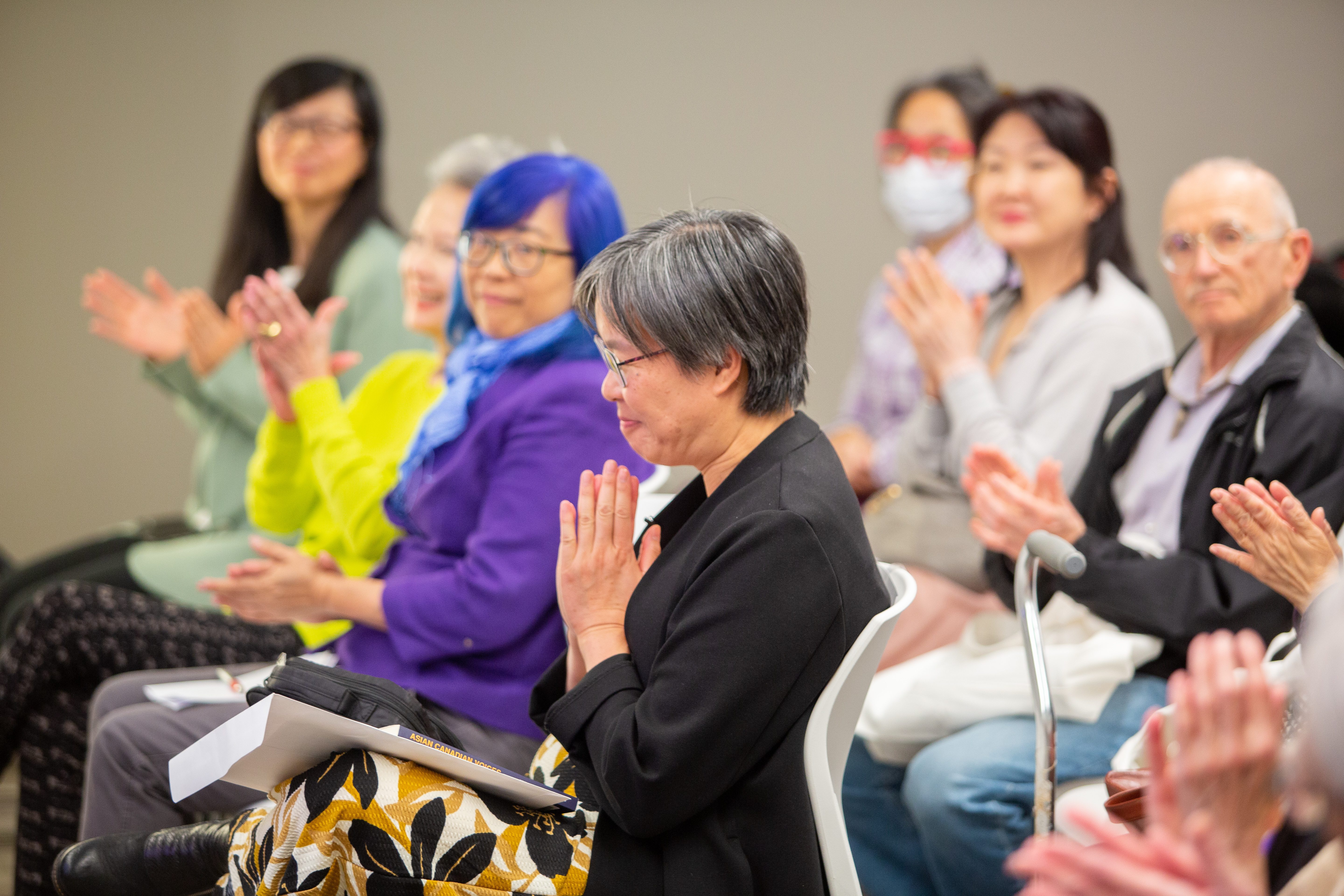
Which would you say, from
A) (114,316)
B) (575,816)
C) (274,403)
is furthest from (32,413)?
(575,816)

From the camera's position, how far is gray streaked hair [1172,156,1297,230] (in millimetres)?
1934

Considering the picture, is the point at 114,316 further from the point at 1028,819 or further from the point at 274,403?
the point at 1028,819

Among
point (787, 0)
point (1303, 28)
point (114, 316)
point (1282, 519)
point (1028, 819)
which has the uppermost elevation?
point (787, 0)

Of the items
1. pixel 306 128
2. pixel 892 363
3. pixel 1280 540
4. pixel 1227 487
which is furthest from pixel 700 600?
pixel 306 128

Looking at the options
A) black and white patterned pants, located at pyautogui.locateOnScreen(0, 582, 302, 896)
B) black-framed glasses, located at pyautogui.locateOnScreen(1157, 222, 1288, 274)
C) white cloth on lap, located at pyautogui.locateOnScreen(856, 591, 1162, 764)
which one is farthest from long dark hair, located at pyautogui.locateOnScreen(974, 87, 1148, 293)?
black and white patterned pants, located at pyautogui.locateOnScreen(0, 582, 302, 896)

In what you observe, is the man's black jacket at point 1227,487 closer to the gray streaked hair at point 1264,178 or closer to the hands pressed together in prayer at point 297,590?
the gray streaked hair at point 1264,178

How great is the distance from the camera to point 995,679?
6.55ft

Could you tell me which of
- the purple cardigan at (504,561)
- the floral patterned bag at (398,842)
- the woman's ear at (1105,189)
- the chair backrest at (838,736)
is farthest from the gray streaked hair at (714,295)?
the woman's ear at (1105,189)

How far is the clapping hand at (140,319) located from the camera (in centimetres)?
317

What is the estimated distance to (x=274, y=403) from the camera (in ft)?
7.84

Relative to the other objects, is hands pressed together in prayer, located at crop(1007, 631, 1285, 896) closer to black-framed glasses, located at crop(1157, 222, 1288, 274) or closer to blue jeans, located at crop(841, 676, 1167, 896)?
blue jeans, located at crop(841, 676, 1167, 896)

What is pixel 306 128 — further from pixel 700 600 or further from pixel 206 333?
pixel 700 600

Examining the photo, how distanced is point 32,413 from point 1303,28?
4825 millimetres

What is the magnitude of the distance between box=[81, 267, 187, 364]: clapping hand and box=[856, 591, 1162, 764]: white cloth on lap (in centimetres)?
208
